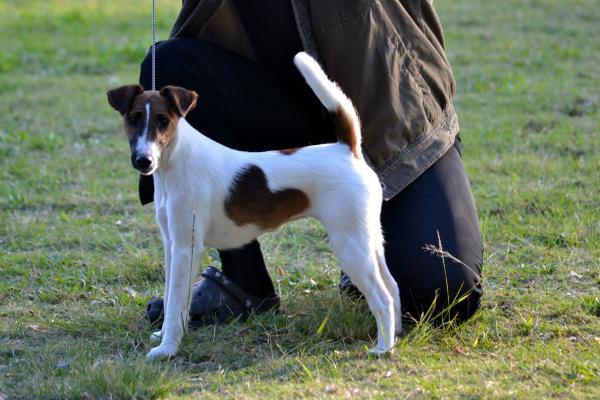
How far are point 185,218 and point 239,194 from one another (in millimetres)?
241

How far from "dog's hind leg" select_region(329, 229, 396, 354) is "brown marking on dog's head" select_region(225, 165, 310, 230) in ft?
0.66

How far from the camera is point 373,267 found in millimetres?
3869

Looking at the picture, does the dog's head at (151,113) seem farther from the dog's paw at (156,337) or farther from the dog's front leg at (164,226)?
the dog's paw at (156,337)

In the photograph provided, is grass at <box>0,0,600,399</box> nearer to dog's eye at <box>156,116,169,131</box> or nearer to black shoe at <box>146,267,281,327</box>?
black shoe at <box>146,267,281,327</box>

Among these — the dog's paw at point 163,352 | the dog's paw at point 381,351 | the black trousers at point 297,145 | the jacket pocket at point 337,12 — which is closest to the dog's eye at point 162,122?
the black trousers at point 297,145

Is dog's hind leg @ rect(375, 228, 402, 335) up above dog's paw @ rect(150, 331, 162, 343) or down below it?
above

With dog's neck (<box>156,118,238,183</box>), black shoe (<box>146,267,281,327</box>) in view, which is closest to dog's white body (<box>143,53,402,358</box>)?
dog's neck (<box>156,118,238,183</box>)

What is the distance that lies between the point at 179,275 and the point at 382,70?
1339 mm

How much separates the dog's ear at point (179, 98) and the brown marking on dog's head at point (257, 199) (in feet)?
1.17

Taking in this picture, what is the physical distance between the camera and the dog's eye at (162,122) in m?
3.68

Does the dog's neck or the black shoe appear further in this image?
the black shoe

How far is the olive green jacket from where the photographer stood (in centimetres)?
434

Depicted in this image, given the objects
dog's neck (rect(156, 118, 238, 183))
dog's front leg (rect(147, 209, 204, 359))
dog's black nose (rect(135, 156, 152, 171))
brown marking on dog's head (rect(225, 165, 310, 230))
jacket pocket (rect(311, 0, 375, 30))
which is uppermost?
jacket pocket (rect(311, 0, 375, 30))

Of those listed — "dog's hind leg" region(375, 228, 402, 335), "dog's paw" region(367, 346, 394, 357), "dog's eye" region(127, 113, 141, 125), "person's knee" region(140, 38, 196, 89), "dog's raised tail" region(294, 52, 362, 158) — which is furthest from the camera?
"person's knee" region(140, 38, 196, 89)
